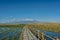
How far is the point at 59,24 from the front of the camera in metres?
56.0

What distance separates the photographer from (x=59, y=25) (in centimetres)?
5412

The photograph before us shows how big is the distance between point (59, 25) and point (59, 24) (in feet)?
6.29
